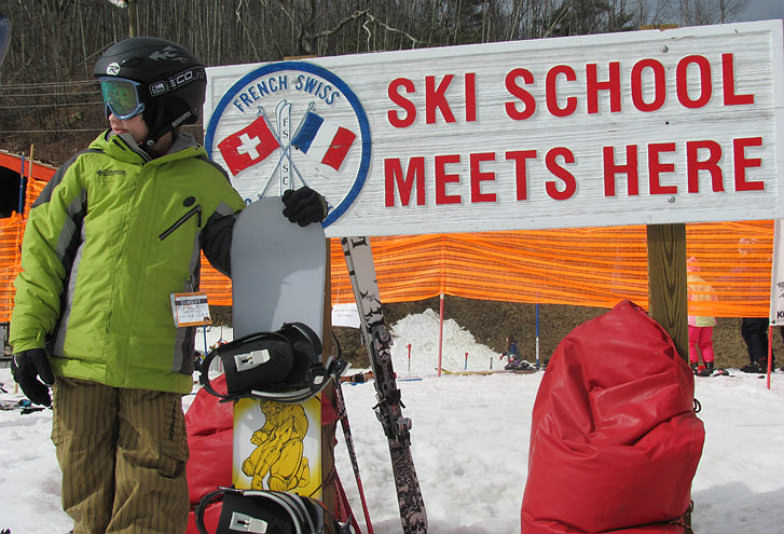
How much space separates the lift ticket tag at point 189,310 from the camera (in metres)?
2.06

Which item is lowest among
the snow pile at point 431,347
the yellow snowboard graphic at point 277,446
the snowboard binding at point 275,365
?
the snow pile at point 431,347

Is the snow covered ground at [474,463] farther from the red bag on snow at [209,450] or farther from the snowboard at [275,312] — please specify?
the snowboard at [275,312]

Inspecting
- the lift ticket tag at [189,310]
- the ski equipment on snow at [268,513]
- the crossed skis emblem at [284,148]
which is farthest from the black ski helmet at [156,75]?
the ski equipment on snow at [268,513]

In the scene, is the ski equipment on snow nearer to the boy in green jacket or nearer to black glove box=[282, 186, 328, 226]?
the boy in green jacket

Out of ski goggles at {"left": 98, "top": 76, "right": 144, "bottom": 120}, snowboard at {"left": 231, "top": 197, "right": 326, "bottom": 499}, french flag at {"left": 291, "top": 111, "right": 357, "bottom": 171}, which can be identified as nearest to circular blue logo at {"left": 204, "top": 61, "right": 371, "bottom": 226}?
french flag at {"left": 291, "top": 111, "right": 357, "bottom": 171}

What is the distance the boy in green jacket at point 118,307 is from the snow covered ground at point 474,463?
48.4 inches

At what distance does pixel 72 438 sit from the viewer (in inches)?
78.7

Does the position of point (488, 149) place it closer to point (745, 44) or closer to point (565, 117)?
point (565, 117)

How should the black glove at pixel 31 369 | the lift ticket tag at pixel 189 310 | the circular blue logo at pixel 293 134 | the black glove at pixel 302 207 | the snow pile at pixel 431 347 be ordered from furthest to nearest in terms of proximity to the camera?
the snow pile at pixel 431 347
the circular blue logo at pixel 293 134
the black glove at pixel 302 207
the lift ticket tag at pixel 189 310
the black glove at pixel 31 369

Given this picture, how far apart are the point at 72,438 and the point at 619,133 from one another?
212cm

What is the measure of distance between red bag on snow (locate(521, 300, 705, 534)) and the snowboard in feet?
2.58

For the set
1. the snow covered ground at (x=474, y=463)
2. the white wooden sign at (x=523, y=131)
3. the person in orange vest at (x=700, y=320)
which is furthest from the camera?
the person in orange vest at (x=700, y=320)

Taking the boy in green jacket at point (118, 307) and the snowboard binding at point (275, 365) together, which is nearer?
the boy in green jacket at point (118, 307)

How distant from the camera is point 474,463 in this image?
3975 millimetres
